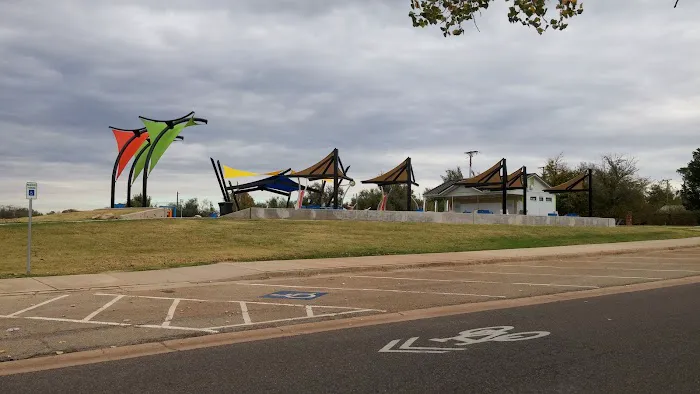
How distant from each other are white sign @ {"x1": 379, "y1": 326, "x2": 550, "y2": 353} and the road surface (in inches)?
0.5

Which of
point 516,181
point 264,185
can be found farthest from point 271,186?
point 516,181

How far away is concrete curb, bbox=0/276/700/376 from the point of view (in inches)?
255

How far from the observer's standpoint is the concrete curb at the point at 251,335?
6477 mm

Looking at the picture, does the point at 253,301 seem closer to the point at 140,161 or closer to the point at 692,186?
the point at 140,161

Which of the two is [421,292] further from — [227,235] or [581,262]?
[227,235]

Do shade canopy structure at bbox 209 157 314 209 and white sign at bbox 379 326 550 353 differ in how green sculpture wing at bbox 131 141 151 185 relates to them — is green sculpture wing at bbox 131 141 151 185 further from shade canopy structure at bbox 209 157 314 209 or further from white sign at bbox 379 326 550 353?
white sign at bbox 379 326 550 353

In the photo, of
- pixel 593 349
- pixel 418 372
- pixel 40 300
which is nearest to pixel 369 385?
pixel 418 372

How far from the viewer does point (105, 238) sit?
20.5 metres

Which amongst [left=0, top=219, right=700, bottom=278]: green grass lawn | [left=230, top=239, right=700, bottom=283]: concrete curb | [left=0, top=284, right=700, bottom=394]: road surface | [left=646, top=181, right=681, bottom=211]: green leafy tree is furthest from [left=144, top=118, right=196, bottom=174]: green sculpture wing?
[left=646, top=181, right=681, bottom=211]: green leafy tree

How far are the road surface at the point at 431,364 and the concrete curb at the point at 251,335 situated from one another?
0.28 m

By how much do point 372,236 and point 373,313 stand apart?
1545cm

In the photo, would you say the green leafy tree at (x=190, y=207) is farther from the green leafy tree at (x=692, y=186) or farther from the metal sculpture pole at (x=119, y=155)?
the green leafy tree at (x=692, y=186)

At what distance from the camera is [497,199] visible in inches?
2404

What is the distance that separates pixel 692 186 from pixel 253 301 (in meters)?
74.0
